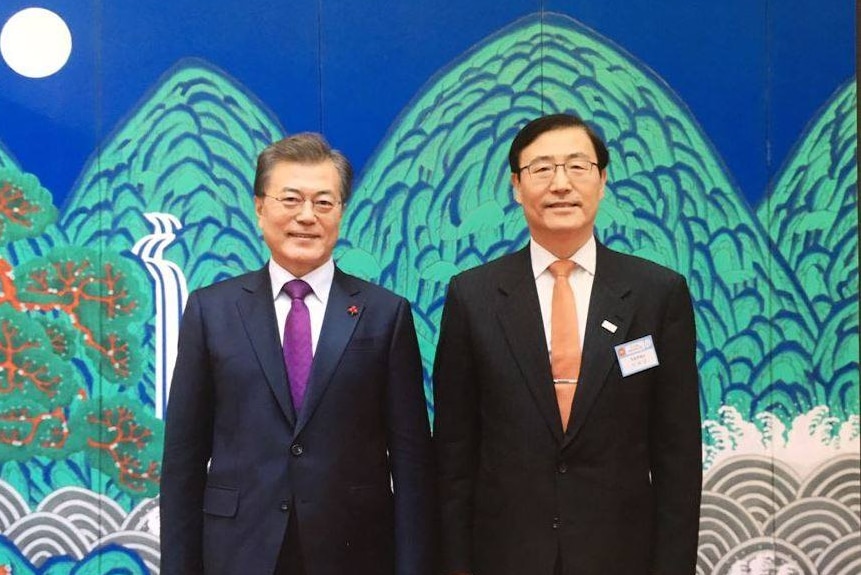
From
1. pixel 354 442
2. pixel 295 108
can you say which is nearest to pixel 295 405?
pixel 354 442

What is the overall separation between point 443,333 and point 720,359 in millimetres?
1570

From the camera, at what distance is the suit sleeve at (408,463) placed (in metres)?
2.29

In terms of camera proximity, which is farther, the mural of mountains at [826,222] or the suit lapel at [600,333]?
the mural of mountains at [826,222]

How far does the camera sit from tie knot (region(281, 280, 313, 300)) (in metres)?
2.35

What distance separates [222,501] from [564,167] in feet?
3.97

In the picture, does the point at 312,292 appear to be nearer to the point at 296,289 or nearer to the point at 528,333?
the point at 296,289

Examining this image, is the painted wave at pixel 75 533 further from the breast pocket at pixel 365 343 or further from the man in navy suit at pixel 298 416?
the breast pocket at pixel 365 343

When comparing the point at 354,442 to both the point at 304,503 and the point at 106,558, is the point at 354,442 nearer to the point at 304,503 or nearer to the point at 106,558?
the point at 304,503

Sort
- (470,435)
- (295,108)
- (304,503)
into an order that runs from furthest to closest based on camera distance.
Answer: (295,108), (470,435), (304,503)

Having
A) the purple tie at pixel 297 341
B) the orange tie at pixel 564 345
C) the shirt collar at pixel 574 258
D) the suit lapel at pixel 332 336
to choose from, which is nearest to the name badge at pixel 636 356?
the orange tie at pixel 564 345

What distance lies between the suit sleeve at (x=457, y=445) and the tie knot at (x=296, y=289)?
15.6 inches

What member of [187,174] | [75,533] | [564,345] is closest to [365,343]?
[564,345]

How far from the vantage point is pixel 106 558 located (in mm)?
3477

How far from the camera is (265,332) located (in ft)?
7.45
